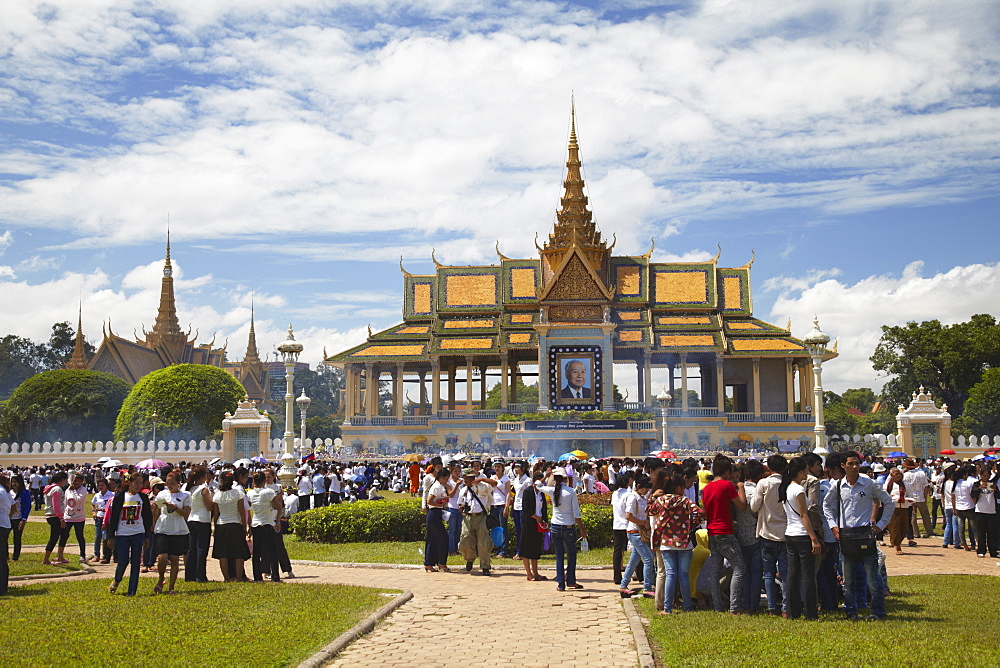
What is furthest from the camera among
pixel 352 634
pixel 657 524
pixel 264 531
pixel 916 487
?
pixel 916 487

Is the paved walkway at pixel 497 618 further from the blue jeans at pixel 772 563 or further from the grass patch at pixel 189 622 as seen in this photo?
the blue jeans at pixel 772 563

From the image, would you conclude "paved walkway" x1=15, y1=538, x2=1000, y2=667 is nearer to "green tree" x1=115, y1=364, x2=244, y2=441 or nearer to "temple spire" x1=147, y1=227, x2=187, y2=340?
"green tree" x1=115, y1=364, x2=244, y2=441

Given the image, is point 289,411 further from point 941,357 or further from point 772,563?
point 941,357

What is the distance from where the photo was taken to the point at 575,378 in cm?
5022

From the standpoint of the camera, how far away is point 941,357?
56.0m

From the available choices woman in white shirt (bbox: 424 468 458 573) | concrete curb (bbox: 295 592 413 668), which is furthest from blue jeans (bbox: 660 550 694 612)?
woman in white shirt (bbox: 424 468 458 573)

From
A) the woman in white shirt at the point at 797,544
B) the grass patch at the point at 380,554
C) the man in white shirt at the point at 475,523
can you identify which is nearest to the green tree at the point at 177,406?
the grass patch at the point at 380,554

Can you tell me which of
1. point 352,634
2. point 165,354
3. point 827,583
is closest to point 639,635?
point 827,583

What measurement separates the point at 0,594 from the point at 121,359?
60857mm

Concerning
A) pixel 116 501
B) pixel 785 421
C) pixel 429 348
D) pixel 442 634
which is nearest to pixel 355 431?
pixel 429 348

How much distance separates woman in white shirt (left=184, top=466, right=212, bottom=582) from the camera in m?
12.3

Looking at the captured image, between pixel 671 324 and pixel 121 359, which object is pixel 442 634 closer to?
pixel 671 324

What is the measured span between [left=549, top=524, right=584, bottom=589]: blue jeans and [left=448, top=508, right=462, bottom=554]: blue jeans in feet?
11.6

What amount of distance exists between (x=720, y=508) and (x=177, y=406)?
44765 mm
